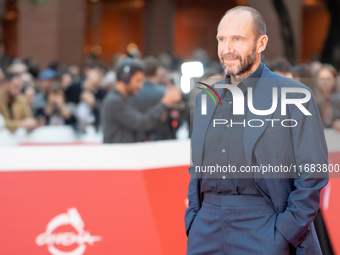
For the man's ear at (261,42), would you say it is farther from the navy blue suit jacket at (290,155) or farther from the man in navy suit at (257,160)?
the navy blue suit jacket at (290,155)

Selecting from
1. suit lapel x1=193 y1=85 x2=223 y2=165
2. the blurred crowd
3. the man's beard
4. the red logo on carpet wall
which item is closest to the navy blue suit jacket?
the man's beard

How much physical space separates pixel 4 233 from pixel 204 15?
82.9 feet

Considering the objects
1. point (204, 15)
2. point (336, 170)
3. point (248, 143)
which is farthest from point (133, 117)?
point (204, 15)

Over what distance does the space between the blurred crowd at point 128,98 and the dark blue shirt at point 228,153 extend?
8.02 feet

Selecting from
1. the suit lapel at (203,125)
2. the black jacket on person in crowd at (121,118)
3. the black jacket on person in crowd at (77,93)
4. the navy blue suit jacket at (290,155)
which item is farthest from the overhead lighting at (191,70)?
the navy blue suit jacket at (290,155)

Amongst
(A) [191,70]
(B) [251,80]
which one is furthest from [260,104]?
(A) [191,70]

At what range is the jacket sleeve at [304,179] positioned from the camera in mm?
2229

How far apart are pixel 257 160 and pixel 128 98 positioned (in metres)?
3.59

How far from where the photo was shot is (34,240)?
339 cm

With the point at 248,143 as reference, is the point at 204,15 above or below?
above

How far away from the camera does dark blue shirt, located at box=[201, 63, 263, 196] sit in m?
2.35

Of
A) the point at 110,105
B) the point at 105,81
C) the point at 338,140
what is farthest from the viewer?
the point at 105,81

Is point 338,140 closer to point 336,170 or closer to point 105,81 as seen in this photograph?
point 336,170

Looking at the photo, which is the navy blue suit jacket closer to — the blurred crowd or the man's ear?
the man's ear
